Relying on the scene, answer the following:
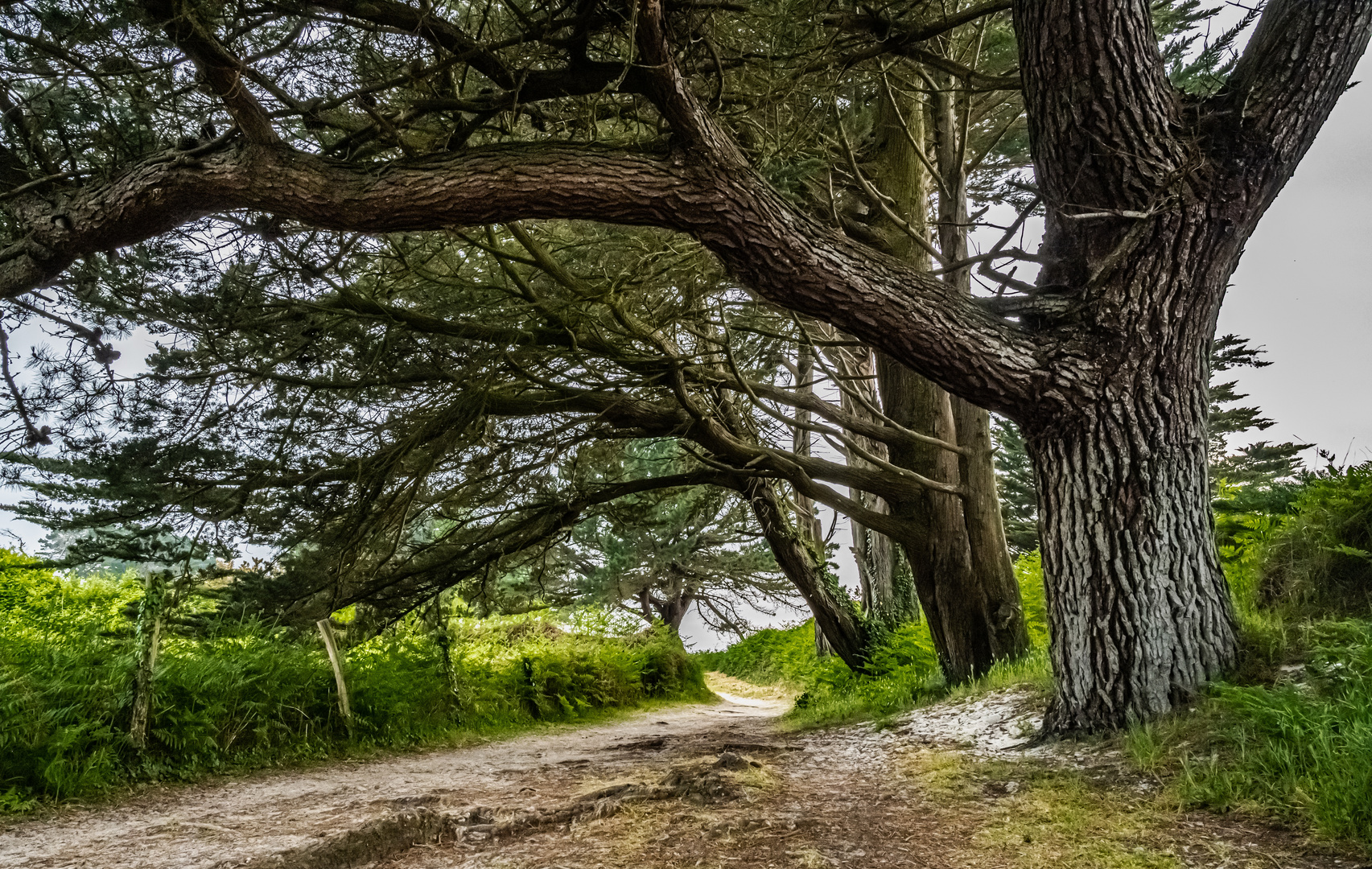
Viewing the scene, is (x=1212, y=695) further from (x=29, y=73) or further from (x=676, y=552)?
(x=676, y=552)

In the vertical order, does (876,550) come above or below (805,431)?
below

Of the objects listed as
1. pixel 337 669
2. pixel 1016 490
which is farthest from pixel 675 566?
pixel 337 669

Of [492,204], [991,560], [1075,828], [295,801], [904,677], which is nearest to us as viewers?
[1075,828]

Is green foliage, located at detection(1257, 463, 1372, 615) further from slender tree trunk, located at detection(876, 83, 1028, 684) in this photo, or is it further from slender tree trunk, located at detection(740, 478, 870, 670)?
slender tree trunk, located at detection(740, 478, 870, 670)

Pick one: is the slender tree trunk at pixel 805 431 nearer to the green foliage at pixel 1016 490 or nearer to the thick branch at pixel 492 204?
the thick branch at pixel 492 204

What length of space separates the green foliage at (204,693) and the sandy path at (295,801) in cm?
35

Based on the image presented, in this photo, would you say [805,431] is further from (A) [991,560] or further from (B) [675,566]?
(B) [675,566]

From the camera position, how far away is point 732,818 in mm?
3266

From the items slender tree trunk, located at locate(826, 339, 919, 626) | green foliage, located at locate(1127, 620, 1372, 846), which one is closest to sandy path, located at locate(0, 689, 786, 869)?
slender tree trunk, located at locate(826, 339, 919, 626)

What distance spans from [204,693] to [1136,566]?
20.3 feet

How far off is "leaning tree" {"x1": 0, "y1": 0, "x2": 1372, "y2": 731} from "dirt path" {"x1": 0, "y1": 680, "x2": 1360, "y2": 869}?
0.80 m

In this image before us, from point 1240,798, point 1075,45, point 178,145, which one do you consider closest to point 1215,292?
point 1075,45

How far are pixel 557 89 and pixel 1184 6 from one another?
4.94 metres

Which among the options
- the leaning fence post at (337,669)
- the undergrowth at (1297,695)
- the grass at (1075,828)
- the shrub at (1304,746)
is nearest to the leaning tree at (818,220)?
the undergrowth at (1297,695)
